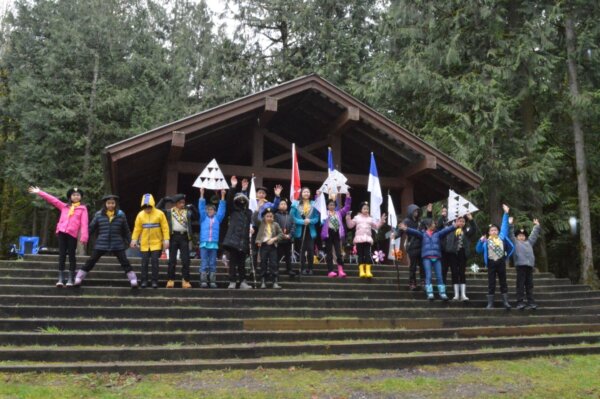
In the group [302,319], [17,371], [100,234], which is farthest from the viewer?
[100,234]

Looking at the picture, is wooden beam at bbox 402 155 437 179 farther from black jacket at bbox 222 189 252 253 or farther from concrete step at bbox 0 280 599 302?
black jacket at bbox 222 189 252 253

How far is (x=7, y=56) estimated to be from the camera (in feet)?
81.8

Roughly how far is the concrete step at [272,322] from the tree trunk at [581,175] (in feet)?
27.3

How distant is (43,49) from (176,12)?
8.61 m

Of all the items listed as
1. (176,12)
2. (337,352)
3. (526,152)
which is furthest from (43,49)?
(337,352)

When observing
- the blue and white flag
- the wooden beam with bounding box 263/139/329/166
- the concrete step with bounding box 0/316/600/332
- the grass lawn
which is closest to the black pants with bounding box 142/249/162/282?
the concrete step with bounding box 0/316/600/332

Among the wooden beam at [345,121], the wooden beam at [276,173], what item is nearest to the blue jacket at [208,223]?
the wooden beam at [276,173]

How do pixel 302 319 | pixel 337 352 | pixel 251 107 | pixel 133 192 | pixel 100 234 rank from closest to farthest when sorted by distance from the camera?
pixel 337 352 → pixel 302 319 → pixel 100 234 → pixel 251 107 → pixel 133 192

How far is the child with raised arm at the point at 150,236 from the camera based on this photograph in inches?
359

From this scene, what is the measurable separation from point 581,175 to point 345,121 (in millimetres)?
9475

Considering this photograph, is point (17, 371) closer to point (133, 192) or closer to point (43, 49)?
point (133, 192)

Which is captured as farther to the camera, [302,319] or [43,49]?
[43,49]

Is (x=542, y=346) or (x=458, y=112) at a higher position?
(x=458, y=112)

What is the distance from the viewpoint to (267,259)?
391 inches
